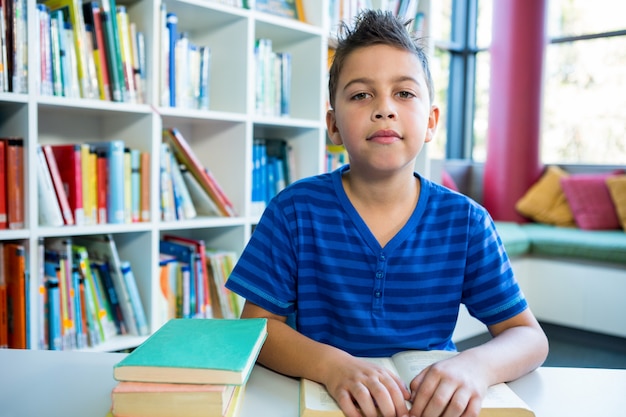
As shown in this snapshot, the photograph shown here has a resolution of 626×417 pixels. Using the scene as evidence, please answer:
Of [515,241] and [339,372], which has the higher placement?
[339,372]

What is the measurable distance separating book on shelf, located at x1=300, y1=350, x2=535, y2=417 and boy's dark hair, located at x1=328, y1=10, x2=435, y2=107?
1.78 feet

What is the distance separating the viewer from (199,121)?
2250mm

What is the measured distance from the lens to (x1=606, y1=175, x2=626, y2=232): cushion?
11.6 feet

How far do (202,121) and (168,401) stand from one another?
5.88ft

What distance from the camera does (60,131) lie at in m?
2.08

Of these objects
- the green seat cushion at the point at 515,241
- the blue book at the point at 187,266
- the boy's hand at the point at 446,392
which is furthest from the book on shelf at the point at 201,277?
the green seat cushion at the point at 515,241

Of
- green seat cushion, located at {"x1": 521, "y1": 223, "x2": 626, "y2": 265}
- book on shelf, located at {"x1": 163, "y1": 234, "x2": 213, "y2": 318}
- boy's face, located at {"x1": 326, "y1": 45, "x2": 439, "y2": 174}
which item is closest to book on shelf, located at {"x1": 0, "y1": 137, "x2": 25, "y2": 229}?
book on shelf, located at {"x1": 163, "y1": 234, "x2": 213, "y2": 318}

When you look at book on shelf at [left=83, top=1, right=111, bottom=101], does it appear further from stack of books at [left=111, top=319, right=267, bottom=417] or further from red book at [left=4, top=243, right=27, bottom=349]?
stack of books at [left=111, top=319, right=267, bottom=417]

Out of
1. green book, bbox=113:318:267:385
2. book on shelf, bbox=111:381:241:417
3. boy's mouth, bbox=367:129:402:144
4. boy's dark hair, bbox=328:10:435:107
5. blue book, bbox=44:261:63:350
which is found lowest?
blue book, bbox=44:261:63:350

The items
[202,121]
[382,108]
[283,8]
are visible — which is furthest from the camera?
[283,8]

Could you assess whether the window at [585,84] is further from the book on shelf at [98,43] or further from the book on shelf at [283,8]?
the book on shelf at [98,43]

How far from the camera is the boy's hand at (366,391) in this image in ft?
2.03

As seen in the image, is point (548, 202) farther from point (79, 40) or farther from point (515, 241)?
point (79, 40)

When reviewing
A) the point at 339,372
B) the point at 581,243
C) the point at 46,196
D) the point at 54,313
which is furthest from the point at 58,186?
the point at 581,243
